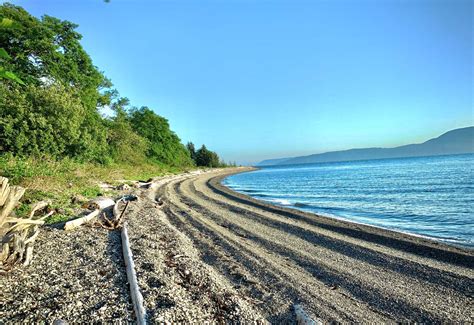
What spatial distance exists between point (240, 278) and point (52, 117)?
1869cm

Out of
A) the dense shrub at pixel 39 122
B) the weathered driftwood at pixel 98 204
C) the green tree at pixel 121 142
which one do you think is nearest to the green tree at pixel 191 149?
the green tree at pixel 121 142

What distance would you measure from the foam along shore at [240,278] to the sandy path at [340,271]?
25mm

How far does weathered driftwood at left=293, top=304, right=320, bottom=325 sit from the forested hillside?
1126cm

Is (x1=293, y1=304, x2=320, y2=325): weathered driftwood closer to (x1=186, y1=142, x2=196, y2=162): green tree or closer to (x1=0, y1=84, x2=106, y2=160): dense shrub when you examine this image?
(x1=0, y1=84, x2=106, y2=160): dense shrub

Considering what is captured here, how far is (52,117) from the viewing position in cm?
1878

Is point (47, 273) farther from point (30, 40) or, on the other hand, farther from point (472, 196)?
point (30, 40)

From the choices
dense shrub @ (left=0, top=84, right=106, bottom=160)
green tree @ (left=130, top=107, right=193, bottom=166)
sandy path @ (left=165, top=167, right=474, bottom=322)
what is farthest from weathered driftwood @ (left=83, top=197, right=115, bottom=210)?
green tree @ (left=130, top=107, right=193, bottom=166)

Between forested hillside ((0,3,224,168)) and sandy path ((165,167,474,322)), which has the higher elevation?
forested hillside ((0,3,224,168))

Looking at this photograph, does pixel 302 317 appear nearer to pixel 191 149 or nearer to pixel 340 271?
pixel 340 271

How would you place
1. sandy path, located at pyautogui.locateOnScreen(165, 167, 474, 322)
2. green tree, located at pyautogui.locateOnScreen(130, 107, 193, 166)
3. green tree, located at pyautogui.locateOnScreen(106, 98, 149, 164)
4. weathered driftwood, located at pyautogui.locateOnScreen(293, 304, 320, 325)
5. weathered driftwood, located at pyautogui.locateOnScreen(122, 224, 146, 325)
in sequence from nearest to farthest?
weathered driftwood, located at pyautogui.locateOnScreen(122, 224, 146, 325)
weathered driftwood, located at pyautogui.locateOnScreen(293, 304, 320, 325)
sandy path, located at pyautogui.locateOnScreen(165, 167, 474, 322)
green tree, located at pyautogui.locateOnScreen(106, 98, 149, 164)
green tree, located at pyautogui.locateOnScreen(130, 107, 193, 166)

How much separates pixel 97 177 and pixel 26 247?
16.2 metres

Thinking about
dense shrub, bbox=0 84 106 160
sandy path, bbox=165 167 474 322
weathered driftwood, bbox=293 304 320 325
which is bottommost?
sandy path, bbox=165 167 474 322

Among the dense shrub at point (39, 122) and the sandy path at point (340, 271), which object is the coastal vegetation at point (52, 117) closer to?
the dense shrub at point (39, 122)

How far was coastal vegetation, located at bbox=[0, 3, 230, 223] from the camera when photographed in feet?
44.0
